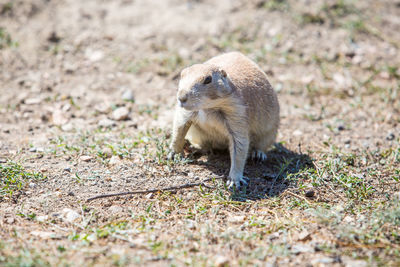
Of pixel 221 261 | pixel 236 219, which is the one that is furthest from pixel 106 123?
pixel 221 261

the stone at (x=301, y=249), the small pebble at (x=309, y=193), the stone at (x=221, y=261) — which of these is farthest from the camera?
the small pebble at (x=309, y=193)

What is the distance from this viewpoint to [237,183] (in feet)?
14.3

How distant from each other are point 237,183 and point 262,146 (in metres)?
0.89

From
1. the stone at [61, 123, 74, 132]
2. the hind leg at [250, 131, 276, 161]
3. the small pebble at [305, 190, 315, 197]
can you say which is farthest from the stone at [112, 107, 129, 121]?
the small pebble at [305, 190, 315, 197]

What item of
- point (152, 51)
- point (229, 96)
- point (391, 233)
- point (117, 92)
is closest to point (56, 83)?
point (117, 92)

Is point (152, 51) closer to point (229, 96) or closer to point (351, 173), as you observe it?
point (229, 96)

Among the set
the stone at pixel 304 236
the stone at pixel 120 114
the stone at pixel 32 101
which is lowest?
the stone at pixel 304 236

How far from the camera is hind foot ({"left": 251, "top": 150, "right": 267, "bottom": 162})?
5102 mm

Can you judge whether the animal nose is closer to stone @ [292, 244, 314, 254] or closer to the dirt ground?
the dirt ground

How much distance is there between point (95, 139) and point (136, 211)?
155 centimetres

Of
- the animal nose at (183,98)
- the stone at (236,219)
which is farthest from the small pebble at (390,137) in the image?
the animal nose at (183,98)

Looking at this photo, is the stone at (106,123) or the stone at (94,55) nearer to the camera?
the stone at (106,123)

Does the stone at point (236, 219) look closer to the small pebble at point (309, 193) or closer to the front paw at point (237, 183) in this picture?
the front paw at point (237, 183)

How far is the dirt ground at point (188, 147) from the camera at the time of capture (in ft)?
11.2
